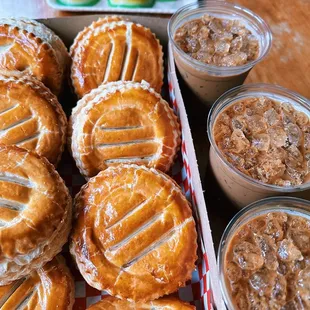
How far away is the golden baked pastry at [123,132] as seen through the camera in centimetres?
213

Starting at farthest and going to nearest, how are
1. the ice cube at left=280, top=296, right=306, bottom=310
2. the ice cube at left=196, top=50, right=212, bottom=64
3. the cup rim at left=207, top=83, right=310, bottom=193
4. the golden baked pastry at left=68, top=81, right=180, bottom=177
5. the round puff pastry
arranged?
the ice cube at left=196, top=50, right=212, bottom=64 < the golden baked pastry at left=68, top=81, right=180, bottom=177 < the cup rim at left=207, top=83, right=310, bottom=193 < the round puff pastry < the ice cube at left=280, top=296, right=306, bottom=310

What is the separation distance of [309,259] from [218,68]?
1.15 m

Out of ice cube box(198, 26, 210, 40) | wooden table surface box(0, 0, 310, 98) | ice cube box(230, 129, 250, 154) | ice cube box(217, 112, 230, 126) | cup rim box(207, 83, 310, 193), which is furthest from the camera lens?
wooden table surface box(0, 0, 310, 98)

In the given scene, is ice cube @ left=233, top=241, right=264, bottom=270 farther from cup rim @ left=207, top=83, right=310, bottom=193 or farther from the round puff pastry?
the round puff pastry

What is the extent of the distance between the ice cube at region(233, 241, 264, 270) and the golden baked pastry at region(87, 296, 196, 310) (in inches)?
15.8

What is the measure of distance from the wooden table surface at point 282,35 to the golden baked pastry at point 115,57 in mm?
717

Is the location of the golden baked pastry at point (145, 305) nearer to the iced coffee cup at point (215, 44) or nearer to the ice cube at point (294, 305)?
the ice cube at point (294, 305)

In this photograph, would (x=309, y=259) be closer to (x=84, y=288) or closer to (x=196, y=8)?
(x=84, y=288)

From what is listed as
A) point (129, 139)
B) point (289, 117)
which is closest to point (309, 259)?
point (289, 117)

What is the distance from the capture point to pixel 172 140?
2.20 m

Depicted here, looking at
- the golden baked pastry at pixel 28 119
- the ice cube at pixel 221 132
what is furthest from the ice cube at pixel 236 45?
the golden baked pastry at pixel 28 119

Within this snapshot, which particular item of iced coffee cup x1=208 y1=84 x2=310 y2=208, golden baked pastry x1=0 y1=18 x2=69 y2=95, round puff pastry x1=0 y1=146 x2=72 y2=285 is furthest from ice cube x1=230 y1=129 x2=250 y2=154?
golden baked pastry x1=0 y1=18 x2=69 y2=95

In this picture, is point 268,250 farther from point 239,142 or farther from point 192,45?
point 192,45

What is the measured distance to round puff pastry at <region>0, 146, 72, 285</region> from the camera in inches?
63.4
